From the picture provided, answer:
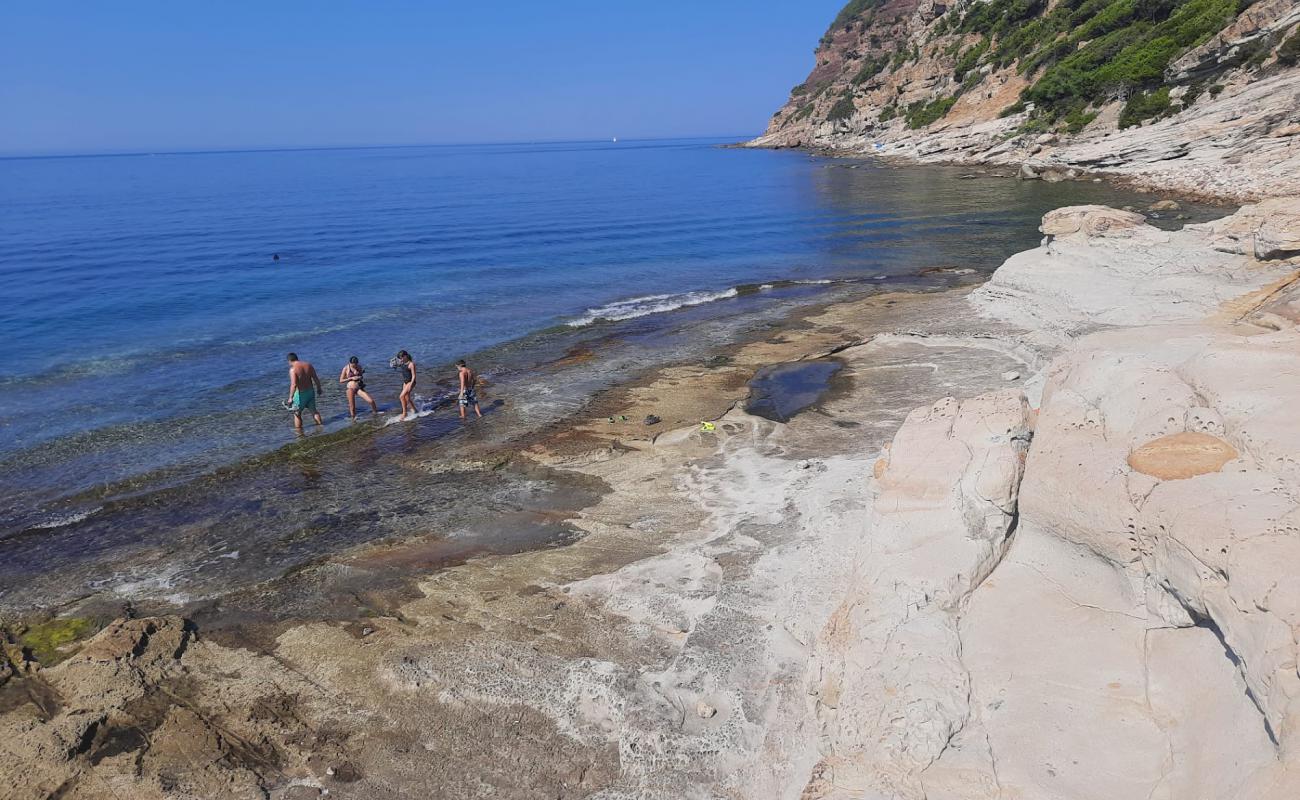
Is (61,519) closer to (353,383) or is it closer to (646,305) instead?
(353,383)

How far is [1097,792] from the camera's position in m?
4.75

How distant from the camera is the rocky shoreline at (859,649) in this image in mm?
4902

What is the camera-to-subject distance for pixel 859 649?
6305 mm

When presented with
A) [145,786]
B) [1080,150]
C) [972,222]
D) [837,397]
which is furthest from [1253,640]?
[1080,150]

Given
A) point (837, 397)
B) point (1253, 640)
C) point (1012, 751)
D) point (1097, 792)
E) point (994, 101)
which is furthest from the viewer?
point (994, 101)

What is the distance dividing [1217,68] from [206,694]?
191 feet

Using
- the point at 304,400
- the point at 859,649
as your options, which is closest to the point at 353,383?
the point at 304,400

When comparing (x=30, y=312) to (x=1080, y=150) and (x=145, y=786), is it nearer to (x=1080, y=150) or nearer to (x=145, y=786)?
(x=145, y=786)

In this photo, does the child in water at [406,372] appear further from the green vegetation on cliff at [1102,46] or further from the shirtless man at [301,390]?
the green vegetation on cliff at [1102,46]

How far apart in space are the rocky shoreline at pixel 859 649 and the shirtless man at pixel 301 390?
22.9ft

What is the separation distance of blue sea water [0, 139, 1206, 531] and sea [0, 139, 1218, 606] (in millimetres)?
122

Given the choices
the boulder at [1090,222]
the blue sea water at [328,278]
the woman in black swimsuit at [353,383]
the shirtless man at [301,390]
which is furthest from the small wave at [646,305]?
the boulder at [1090,222]

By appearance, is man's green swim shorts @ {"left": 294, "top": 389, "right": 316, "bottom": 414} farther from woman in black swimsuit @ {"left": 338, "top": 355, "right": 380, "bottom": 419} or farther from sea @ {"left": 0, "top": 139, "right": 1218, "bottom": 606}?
woman in black swimsuit @ {"left": 338, "top": 355, "right": 380, "bottom": 419}

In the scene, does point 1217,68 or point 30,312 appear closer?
point 30,312
